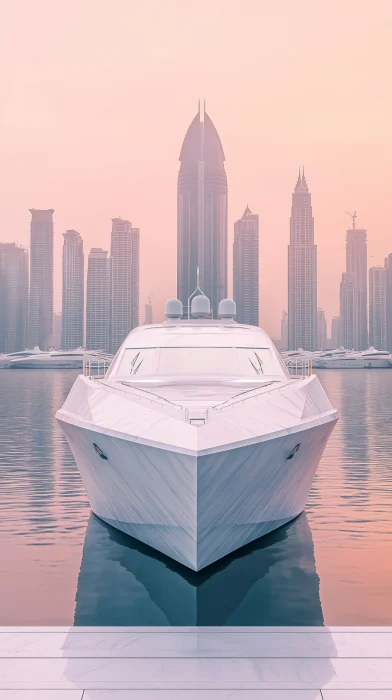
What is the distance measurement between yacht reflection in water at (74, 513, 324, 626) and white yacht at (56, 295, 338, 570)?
0.44 m

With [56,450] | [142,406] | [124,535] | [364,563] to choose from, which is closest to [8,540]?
[124,535]

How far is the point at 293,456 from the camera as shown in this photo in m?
10.0

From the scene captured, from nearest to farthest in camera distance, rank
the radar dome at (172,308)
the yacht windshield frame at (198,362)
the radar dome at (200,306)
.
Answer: the yacht windshield frame at (198,362) < the radar dome at (172,308) < the radar dome at (200,306)

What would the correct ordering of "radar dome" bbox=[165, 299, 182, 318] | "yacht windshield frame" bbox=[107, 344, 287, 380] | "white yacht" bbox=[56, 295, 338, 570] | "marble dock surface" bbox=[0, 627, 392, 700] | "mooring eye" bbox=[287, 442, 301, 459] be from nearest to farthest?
"marble dock surface" bbox=[0, 627, 392, 700], "white yacht" bbox=[56, 295, 338, 570], "mooring eye" bbox=[287, 442, 301, 459], "yacht windshield frame" bbox=[107, 344, 287, 380], "radar dome" bbox=[165, 299, 182, 318]

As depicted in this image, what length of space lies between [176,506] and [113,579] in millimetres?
1976

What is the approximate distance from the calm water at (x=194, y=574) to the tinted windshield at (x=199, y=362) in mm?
2602

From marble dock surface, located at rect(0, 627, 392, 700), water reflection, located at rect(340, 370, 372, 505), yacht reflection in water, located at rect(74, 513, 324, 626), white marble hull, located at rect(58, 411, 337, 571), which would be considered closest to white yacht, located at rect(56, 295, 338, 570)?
white marble hull, located at rect(58, 411, 337, 571)

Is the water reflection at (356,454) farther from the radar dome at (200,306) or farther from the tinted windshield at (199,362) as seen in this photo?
the radar dome at (200,306)

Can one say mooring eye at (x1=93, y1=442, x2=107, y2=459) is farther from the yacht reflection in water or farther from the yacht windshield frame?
the yacht windshield frame

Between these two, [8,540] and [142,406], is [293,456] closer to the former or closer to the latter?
[142,406]

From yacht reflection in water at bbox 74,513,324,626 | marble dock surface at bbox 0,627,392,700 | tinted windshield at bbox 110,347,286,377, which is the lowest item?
yacht reflection in water at bbox 74,513,324,626

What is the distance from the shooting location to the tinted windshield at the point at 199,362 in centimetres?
1306

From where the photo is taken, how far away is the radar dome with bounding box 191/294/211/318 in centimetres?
1791

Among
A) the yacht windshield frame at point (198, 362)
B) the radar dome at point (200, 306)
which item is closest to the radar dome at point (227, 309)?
the radar dome at point (200, 306)
